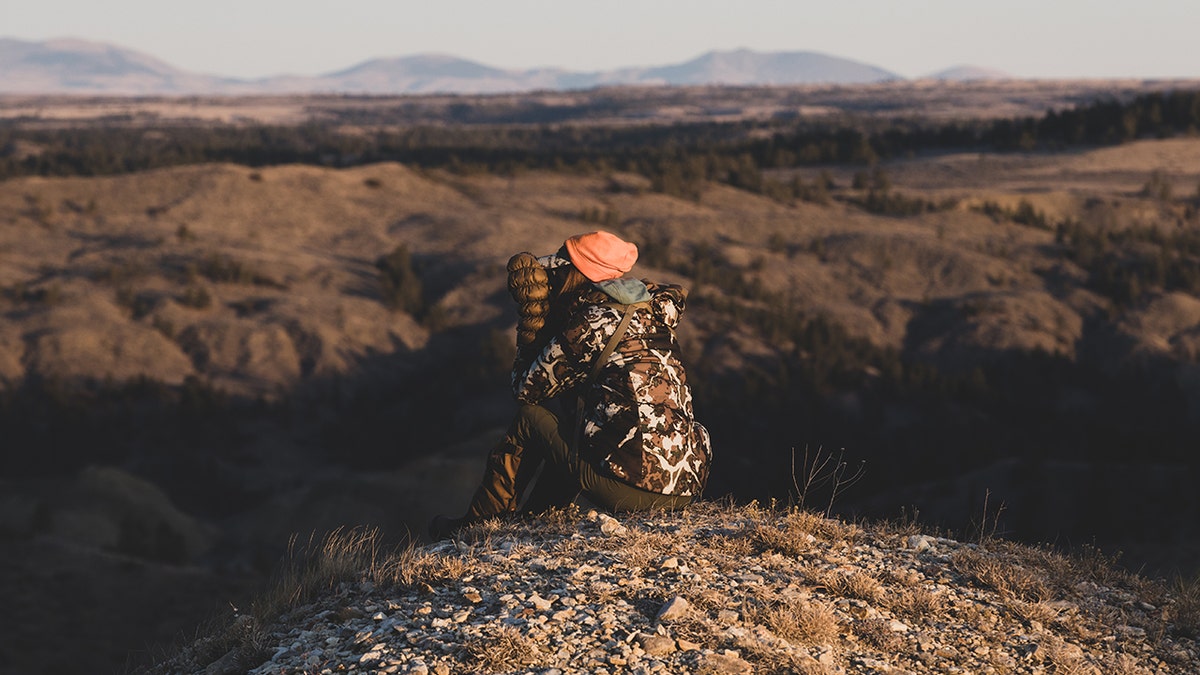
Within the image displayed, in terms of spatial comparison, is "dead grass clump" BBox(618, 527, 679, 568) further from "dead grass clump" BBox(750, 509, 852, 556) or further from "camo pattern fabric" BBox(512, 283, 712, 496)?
"dead grass clump" BBox(750, 509, 852, 556)

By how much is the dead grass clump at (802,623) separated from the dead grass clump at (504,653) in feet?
3.81

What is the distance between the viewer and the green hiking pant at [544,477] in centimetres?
721

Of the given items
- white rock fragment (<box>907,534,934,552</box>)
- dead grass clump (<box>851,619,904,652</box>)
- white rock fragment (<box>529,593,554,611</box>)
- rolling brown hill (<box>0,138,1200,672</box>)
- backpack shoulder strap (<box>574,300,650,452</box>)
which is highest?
backpack shoulder strap (<box>574,300,650,452</box>)

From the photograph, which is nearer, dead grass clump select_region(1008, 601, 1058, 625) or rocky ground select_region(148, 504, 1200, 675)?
rocky ground select_region(148, 504, 1200, 675)

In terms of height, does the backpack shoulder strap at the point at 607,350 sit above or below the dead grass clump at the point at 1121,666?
above

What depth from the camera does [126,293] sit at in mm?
51188

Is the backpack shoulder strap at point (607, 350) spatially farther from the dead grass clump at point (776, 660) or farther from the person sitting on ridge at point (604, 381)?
the dead grass clump at point (776, 660)

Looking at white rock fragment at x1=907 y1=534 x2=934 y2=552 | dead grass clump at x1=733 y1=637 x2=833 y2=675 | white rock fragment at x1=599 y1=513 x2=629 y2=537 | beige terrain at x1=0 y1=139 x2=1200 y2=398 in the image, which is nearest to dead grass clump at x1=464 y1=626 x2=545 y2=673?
dead grass clump at x1=733 y1=637 x2=833 y2=675

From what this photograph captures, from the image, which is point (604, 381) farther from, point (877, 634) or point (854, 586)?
point (877, 634)

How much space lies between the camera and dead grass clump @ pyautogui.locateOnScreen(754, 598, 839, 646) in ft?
18.8

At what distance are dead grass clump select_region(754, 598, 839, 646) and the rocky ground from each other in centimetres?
1

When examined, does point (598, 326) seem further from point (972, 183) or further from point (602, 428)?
point (972, 183)

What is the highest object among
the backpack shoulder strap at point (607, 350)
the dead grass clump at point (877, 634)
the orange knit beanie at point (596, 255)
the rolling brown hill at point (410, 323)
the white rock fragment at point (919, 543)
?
the orange knit beanie at point (596, 255)

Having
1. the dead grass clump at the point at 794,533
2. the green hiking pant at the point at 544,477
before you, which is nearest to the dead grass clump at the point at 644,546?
the green hiking pant at the point at 544,477
